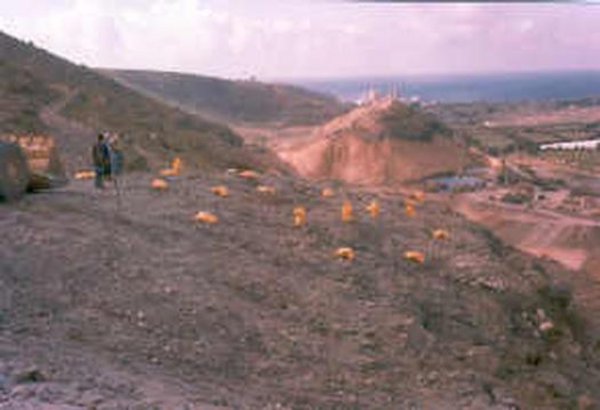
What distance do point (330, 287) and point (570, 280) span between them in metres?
8.90

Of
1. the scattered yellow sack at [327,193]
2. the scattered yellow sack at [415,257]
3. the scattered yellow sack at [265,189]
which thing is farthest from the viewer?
the scattered yellow sack at [327,193]

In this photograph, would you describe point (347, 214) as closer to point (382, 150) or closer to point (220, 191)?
point (220, 191)

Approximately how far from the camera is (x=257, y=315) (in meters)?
9.37

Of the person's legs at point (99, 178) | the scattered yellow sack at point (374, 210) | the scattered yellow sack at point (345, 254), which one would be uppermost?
the person's legs at point (99, 178)

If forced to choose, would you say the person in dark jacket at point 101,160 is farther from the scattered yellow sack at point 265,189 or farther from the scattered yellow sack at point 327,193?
the scattered yellow sack at point 327,193

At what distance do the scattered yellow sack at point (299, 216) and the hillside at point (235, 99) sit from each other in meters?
80.2

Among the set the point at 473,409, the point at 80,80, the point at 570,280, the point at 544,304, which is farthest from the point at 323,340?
the point at 80,80

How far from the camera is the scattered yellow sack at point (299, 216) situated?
13.0 m

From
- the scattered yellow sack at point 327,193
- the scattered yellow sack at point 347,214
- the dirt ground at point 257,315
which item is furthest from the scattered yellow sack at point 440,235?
the scattered yellow sack at point 327,193

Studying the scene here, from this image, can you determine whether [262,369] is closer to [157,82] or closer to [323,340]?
[323,340]

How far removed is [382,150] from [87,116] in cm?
2374

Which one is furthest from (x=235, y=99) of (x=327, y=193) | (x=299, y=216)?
(x=299, y=216)

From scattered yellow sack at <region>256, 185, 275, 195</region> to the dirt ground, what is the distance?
69 centimetres

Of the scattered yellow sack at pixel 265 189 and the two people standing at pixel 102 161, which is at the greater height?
the two people standing at pixel 102 161
